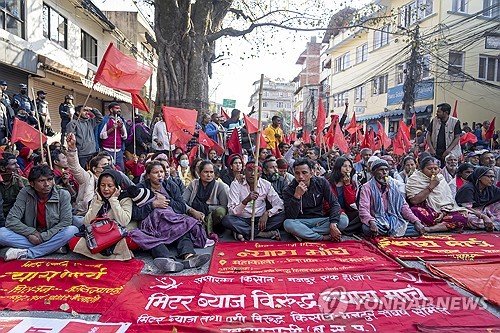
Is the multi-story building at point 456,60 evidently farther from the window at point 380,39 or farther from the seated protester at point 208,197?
the seated protester at point 208,197

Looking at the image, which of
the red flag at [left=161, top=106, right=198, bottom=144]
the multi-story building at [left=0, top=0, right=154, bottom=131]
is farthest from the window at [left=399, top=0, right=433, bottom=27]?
the red flag at [left=161, top=106, right=198, bottom=144]

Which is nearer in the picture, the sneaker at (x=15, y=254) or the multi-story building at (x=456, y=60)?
the sneaker at (x=15, y=254)

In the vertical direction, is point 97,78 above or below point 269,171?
above

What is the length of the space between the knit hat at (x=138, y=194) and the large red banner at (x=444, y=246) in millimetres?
2678

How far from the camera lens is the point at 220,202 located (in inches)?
227

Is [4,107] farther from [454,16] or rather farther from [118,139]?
[454,16]

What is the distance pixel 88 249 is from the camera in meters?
4.46

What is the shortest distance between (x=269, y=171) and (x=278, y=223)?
36.6 inches

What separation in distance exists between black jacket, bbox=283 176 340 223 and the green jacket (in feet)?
8.49

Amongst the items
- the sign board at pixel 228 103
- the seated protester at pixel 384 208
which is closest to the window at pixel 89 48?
the sign board at pixel 228 103

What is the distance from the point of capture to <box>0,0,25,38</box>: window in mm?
11281

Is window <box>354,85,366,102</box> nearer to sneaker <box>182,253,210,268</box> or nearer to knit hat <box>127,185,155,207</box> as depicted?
knit hat <box>127,185,155,207</box>

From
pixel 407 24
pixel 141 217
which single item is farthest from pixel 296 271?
pixel 407 24

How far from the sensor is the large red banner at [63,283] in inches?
127
